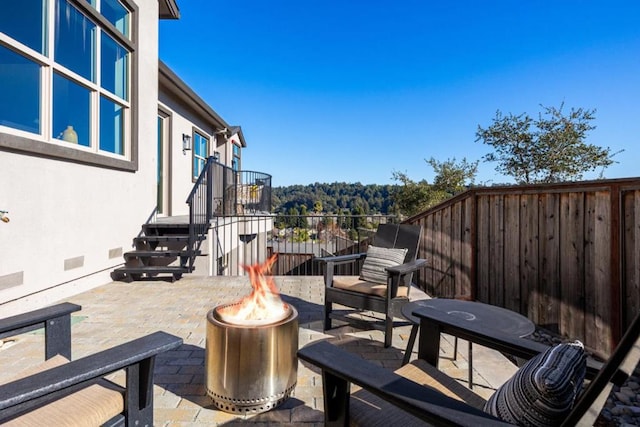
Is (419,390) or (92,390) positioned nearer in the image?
(419,390)

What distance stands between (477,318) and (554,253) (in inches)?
65.8

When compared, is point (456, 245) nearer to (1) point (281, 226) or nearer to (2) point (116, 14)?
(2) point (116, 14)

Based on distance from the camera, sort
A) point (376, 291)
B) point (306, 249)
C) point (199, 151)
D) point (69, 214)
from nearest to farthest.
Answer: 1. point (376, 291)
2. point (69, 214)
3. point (199, 151)
4. point (306, 249)

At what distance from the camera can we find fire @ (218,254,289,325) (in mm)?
1769

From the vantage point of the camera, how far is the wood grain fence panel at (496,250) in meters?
3.83

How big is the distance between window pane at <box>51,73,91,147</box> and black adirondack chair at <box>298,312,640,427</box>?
13.6ft

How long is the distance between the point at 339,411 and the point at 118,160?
4821 mm

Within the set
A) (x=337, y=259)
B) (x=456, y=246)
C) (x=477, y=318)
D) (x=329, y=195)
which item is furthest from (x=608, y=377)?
(x=329, y=195)

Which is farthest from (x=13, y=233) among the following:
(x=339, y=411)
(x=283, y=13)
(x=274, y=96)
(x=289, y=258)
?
(x=274, y=96)

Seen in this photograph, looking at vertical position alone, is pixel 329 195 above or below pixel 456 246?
above

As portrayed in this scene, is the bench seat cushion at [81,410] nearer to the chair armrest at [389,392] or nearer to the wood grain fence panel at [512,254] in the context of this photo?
the chair armrest at [389,392]

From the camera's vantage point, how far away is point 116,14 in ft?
16.1

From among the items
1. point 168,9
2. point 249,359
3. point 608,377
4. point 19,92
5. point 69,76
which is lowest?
point 249,359

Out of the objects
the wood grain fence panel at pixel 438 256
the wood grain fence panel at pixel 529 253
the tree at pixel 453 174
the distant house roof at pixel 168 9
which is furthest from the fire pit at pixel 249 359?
the tree at pixel 453 174
